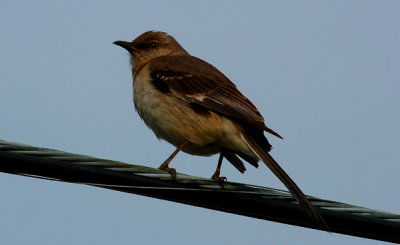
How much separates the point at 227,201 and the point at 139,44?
5.27 m

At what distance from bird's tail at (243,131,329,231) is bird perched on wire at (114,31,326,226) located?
12 mm

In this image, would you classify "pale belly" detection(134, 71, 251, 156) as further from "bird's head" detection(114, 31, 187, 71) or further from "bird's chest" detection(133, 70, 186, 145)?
"bird's head" detection(114, 31, 187, 71)

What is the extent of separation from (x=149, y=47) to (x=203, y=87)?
2.25m

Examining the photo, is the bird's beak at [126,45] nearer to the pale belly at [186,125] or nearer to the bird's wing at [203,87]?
the bird's wing at [203,87]

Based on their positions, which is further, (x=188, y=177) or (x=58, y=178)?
(x=188, y=177)

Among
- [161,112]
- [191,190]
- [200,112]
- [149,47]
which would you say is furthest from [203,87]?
[191,190]

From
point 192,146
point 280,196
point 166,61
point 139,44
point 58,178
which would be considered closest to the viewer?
point 58,178

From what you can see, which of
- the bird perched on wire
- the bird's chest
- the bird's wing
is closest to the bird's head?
the bird's wing

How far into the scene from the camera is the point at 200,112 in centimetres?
812

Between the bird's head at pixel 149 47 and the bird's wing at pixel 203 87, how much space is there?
32.6 inches

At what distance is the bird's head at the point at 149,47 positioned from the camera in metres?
10.3

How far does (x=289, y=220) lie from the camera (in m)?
5.36

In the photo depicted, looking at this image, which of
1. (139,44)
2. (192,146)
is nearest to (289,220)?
(192,146)

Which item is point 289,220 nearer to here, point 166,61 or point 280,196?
point 280,196
